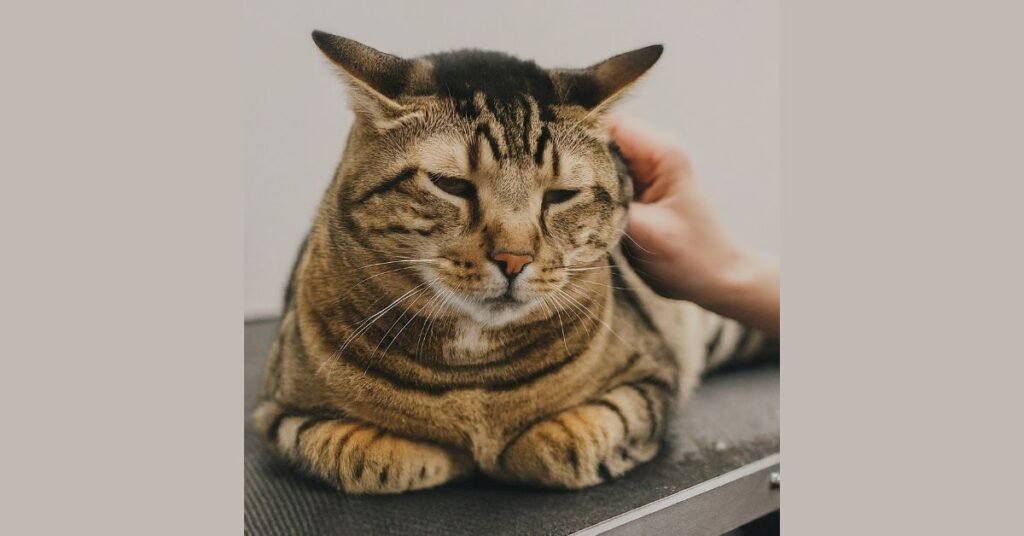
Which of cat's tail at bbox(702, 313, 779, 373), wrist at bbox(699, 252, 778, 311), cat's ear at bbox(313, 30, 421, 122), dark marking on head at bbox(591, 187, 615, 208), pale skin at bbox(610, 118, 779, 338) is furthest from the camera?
cat's tail at bbox(702, 313, 779, 373)

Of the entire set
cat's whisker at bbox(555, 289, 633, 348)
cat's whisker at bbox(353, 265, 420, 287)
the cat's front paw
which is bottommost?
the cat's front paw

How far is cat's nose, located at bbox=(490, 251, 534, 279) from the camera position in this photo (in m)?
0.92

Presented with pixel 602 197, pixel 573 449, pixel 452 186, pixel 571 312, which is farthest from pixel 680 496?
pixel 452 186

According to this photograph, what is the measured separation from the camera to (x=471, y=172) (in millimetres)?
934

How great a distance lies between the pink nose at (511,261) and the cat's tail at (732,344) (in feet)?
1.82

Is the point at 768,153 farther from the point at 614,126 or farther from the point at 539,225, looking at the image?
the point at 539,225

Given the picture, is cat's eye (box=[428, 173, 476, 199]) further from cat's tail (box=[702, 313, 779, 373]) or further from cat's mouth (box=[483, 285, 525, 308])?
cat's tail (box=[702, 313, 779, 373])

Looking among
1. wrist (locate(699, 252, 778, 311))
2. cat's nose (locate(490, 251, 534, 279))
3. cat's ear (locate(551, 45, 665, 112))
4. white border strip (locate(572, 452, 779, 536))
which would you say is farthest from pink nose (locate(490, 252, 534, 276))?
wrist (locate(699, 252, 778, 311))

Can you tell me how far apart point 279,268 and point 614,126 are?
47cm

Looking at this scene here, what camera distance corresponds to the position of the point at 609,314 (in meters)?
1.15

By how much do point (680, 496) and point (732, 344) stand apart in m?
0.45

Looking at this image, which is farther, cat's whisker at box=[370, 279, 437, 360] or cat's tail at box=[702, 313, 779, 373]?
cat's tail at box=[702, 313, 779, 373]

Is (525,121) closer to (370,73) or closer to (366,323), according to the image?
(370,73)

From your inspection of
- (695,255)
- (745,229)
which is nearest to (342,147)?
(695,255)
